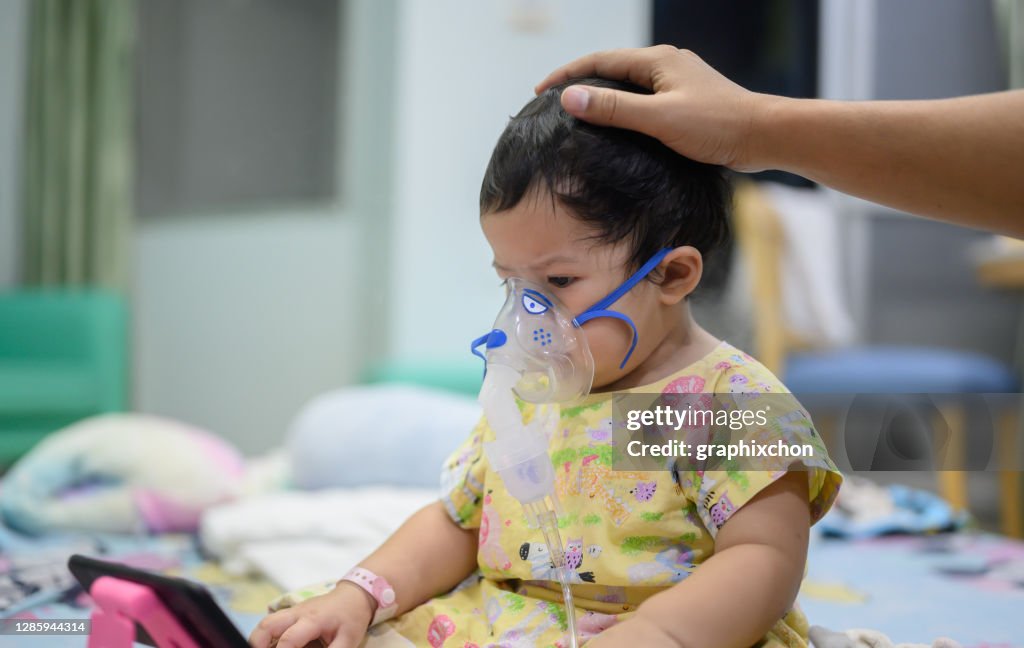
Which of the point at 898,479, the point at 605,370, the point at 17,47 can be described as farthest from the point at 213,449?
the point at 898,479

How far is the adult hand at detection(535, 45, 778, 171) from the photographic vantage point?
775mm

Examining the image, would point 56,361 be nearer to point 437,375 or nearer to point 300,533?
point 437,375

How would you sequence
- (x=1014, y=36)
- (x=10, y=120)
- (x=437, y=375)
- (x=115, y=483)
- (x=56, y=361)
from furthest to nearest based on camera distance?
(x=1014, y=36), (x=10, y=120), (x=56, y=361), (x=437, y=375), (x=115, y=483)

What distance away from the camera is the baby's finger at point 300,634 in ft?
2.56

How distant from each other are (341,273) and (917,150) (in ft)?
8.89

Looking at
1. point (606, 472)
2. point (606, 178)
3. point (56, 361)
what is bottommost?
point (56, 361)

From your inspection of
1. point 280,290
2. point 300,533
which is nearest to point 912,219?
point 280,290

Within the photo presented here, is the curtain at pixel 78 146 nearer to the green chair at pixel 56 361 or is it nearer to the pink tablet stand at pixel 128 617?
the green chair at pixel 56 361

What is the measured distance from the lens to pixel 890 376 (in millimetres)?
2684

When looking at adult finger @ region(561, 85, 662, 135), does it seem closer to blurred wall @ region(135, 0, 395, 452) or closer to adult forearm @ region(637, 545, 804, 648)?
adult forearm @ region(637, 545, 804, 648)

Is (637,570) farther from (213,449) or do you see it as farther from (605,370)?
(213,449)

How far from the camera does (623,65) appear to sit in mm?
848

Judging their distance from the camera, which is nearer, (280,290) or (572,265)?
(572,265)

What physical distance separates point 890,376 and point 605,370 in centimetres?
210
